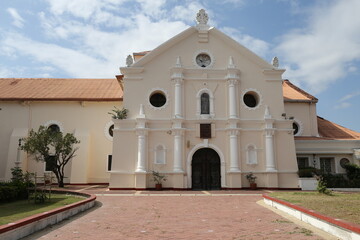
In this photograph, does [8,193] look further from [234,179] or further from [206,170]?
[234,179]

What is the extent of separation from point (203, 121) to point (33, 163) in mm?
13472

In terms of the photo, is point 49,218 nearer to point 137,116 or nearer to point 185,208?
point 185,208

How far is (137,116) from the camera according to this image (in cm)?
2050

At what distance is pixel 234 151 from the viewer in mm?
20125

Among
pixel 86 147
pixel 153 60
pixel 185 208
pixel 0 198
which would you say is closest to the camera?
pixel 185 208

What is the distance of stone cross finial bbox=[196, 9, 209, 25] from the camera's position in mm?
22183

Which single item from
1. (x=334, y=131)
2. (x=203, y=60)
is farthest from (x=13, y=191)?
(x=334, y=131)

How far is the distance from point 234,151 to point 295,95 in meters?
9.60

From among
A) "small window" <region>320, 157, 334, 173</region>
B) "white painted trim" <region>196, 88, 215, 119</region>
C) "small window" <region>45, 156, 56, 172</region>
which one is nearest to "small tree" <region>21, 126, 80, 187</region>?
"small window" <region>45, 156, 56, 172</region>

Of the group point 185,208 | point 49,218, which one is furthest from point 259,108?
point 49,218

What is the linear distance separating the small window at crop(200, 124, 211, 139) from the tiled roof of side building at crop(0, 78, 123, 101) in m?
7.90

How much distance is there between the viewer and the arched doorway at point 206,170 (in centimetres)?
2030

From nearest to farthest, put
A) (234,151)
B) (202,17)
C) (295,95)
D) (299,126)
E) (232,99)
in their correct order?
(234,151)
(232,99)
(202,17)
(299,126)
(295,95)

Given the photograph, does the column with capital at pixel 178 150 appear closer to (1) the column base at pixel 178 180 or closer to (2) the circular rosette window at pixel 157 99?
(1) the column base at pixel 178 180
